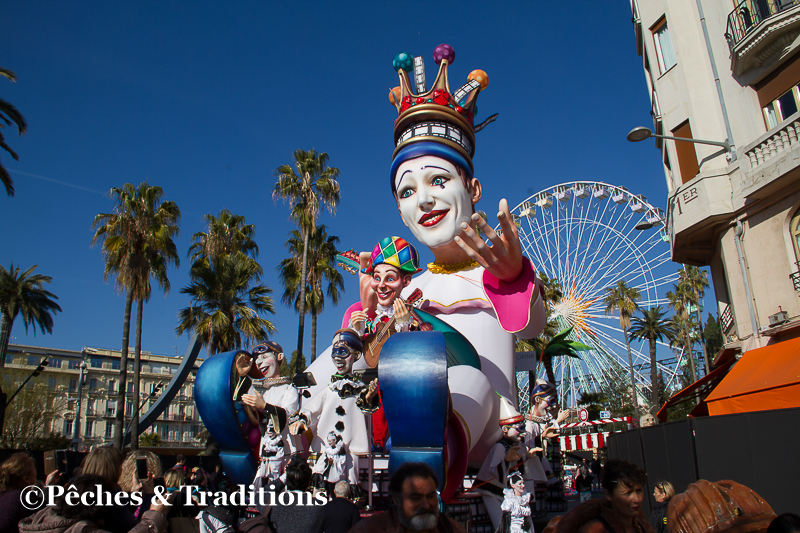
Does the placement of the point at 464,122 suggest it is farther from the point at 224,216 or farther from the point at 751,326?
the point at 224,216

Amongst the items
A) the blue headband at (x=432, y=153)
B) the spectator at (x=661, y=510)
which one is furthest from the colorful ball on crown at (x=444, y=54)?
the spectator at (x=661, y=510)

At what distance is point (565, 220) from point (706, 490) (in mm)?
33951


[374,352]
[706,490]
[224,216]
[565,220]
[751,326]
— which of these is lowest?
[706,490]

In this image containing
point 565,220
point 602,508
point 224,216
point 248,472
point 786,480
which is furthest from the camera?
point 565,220

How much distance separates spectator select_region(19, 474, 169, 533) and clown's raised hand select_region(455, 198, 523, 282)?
4586 millimetres

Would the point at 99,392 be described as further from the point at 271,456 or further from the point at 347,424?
the point at 347,424

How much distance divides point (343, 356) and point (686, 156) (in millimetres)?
9890

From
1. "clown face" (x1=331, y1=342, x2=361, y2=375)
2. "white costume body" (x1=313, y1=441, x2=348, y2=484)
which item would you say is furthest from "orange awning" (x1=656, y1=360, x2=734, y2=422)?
"white costume body" (x1=313, y1=441, x2=348, y2=484)

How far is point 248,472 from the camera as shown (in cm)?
683

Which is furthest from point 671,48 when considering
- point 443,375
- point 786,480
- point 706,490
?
point 706,490

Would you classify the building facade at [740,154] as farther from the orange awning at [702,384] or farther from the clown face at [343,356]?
the clown face at [343,356]

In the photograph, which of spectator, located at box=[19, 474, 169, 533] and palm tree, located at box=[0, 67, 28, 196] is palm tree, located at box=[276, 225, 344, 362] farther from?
spectator, located at box=[19, 474, 169, 533]

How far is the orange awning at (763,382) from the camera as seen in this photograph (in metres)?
8.12

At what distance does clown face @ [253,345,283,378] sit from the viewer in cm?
762
